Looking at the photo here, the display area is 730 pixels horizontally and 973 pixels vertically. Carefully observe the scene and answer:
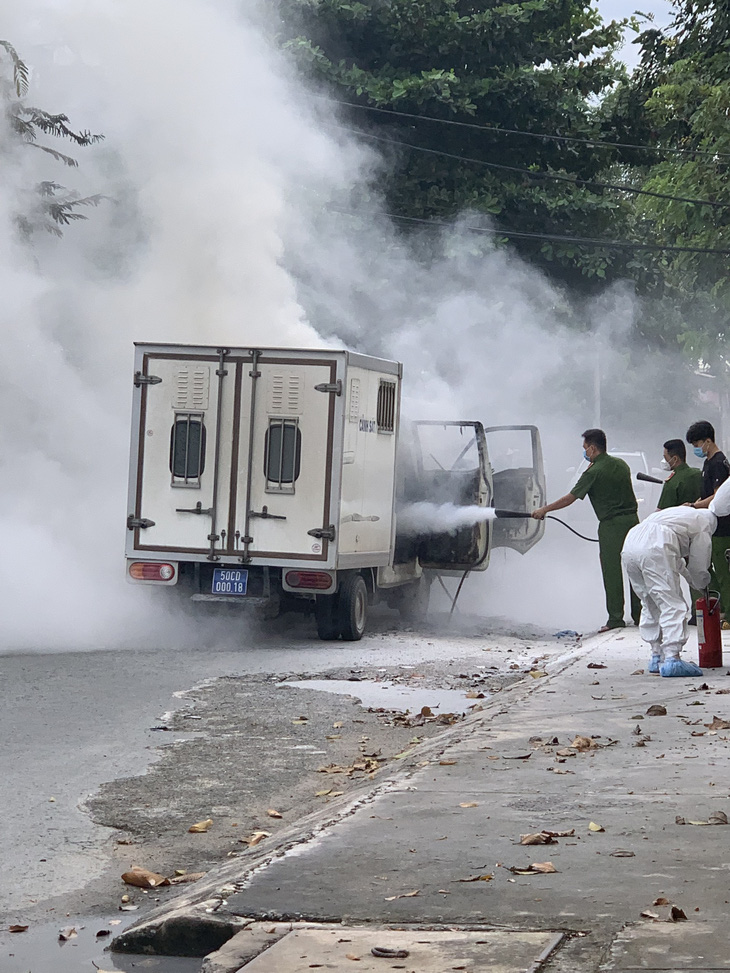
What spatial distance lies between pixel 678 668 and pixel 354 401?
3.92m

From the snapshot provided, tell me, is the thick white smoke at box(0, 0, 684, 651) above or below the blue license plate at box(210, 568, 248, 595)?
above

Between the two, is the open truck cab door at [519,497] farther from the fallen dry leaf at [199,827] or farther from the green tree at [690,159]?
the fallen dry leaf at [199,827]

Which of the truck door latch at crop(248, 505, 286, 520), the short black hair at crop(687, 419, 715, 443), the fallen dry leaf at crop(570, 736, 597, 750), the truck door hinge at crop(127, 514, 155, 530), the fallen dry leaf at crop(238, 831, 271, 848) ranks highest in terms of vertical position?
the short black hair at crop(687, 419, 715, 443)

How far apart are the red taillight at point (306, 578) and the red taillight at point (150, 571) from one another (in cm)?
104

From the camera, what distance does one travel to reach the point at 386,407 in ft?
44.8

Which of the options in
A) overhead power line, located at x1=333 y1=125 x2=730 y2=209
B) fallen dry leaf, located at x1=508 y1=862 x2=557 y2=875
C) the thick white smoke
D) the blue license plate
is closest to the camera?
fallen dry leaf, located at x1=508 y1=862 x2=557 y2=875

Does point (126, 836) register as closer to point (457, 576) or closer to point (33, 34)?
point (457, 576)

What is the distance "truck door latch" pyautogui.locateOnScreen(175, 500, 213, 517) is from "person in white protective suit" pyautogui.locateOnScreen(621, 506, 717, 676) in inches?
152

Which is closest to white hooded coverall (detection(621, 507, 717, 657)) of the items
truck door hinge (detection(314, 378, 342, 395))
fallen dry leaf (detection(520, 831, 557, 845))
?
truck door hinge (detection(314, 378, 342, 395))

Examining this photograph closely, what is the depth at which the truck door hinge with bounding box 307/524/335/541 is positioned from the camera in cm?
1242

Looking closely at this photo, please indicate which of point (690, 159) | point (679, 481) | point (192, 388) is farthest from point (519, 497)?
point (690, 159)

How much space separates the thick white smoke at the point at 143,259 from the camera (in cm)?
1652

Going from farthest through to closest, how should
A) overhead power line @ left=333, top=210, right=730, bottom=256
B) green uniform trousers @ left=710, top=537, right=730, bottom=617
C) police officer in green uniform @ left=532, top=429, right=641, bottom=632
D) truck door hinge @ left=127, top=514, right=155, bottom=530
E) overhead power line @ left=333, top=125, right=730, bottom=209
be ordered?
overhead power line @ left=333, top=210, right=730, bottom=256 → overhead power line @ left=333, top=125, right=730, bottom=209 → police officer in green uniform @ left=532, top=429, right=641, bottom=632 → green uniform trousers @ left=710, top=537, right=730, bottom=617 → truck door hinge @ left=127, top=514, right=155, bottom=530

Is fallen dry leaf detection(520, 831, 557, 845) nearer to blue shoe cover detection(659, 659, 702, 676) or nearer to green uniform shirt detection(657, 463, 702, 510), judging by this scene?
blue shoe cover detection(659, 659, 702, 676)
